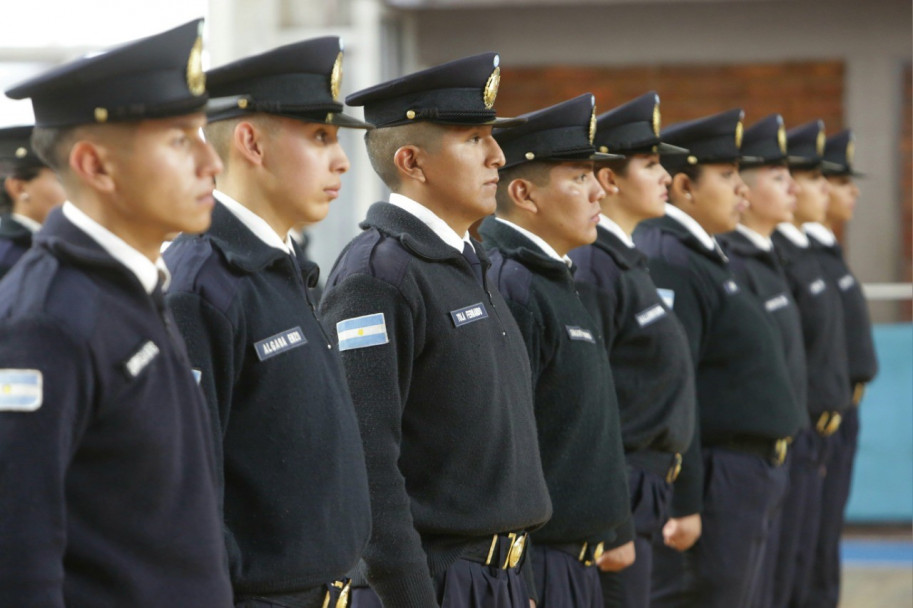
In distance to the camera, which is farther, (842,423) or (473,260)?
(842,423)

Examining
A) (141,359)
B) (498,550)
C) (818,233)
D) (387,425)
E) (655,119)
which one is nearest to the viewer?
(141,359)

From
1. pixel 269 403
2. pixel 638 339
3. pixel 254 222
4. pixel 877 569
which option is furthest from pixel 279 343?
pixel 877 569

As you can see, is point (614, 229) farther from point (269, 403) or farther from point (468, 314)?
point (269, 403)

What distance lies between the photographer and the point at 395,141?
9.46ft

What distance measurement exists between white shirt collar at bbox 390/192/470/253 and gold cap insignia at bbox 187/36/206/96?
939 millimetres

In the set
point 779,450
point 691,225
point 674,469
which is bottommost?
point 779,450

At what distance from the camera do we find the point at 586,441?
3.21 meters

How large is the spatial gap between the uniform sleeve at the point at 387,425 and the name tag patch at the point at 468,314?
0.26ft

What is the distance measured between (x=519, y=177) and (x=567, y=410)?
610mm

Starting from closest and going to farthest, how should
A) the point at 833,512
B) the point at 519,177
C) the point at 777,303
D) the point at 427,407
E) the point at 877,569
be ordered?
the point at 427,407 < the point at 519,177 < the point at 777,303 < the point at 833,512 < the point at 877,569

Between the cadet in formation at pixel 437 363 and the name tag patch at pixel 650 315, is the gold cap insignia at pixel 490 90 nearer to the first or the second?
the cadet in formation at pixel 437 363

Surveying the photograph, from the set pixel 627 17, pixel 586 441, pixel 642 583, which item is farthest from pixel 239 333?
pixel 627 17

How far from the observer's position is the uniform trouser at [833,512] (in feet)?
19.2

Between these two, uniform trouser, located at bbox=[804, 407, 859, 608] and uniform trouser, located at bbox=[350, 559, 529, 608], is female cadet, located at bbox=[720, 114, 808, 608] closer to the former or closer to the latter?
uniform trouser, located at bbox=[804, 407, 859, 608]
